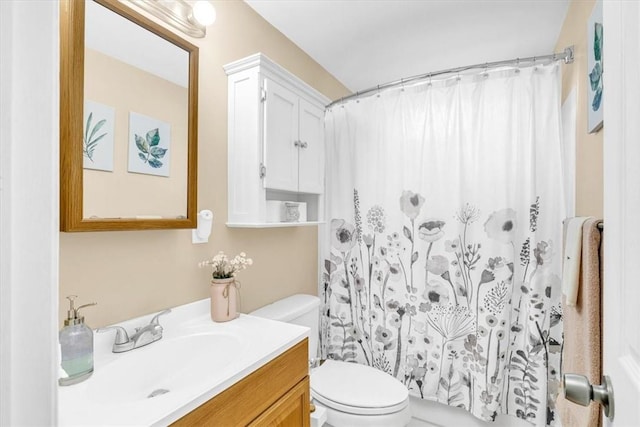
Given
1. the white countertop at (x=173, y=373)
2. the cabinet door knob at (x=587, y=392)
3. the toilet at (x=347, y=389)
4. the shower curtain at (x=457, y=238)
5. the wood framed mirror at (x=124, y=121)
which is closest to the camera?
the cabinet door knob at (x=587, y=392)

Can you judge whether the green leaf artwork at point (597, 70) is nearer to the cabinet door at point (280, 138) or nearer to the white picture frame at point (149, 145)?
the cabinet door at point (280, 138)

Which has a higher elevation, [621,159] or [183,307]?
[621,159]

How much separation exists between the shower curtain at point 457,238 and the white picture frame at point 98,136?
4.68ft

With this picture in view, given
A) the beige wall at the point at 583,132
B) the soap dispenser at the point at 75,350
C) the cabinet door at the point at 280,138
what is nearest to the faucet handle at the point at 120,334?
the soap dispenser at the point at 75,350

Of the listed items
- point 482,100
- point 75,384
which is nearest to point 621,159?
point 75,384

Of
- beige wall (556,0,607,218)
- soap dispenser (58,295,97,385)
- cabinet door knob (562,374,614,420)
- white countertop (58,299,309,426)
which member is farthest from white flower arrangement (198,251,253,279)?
beige wall (556,0,607,218)

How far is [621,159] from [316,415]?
1.45m

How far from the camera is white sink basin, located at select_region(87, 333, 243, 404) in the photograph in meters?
0.93

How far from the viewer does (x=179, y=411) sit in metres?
0.77

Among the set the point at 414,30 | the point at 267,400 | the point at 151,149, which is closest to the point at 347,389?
the point at 267,400

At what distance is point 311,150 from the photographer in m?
1.93

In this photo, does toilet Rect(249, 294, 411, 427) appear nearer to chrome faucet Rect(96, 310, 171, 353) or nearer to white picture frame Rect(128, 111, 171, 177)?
chrome faucet Rect(96, 310, 171, 353)

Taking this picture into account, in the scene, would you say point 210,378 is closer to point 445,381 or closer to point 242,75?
point 242,75

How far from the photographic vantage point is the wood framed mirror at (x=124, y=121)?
998mm
